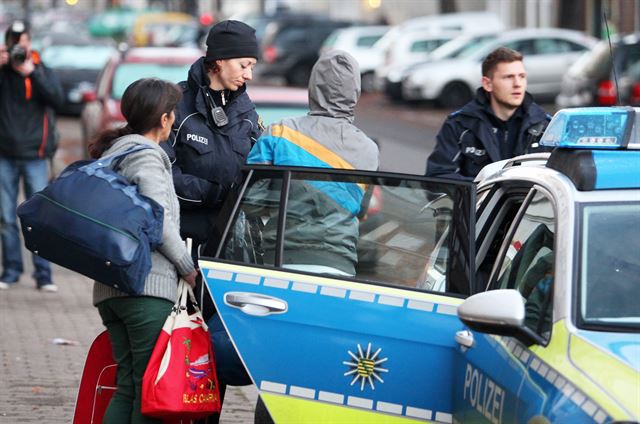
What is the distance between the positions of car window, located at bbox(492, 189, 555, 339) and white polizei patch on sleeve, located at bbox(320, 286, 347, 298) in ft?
1.98

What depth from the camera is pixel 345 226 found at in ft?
16.1

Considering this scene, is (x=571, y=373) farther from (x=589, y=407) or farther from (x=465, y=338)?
(x=465, y=338)

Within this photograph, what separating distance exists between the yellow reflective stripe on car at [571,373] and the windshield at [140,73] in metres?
12.2

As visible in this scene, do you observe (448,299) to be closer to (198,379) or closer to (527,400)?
(527,400)

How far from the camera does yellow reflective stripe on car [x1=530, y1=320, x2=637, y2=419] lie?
3.65 m

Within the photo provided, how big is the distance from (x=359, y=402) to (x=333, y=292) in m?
0.38

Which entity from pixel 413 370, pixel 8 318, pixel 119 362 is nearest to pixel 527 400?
pixel 413 370

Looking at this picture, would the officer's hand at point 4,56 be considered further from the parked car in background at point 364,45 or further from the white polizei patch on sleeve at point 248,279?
the parked car in background at point 364,45

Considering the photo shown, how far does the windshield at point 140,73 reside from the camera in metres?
16.2

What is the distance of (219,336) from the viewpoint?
5.16 meters

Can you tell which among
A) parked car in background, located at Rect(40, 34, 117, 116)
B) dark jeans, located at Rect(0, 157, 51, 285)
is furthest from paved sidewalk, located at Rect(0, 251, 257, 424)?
parked car in background, located at Rect(40, 34, 117, 116)

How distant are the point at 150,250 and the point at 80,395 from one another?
2.88 ft

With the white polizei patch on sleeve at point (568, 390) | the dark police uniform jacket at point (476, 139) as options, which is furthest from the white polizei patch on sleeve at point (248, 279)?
the dark police uniform jacket at point (476, 139)

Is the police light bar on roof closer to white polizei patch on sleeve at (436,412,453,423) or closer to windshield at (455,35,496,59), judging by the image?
white polizei patch on sleeve at (436,412,453,423)
